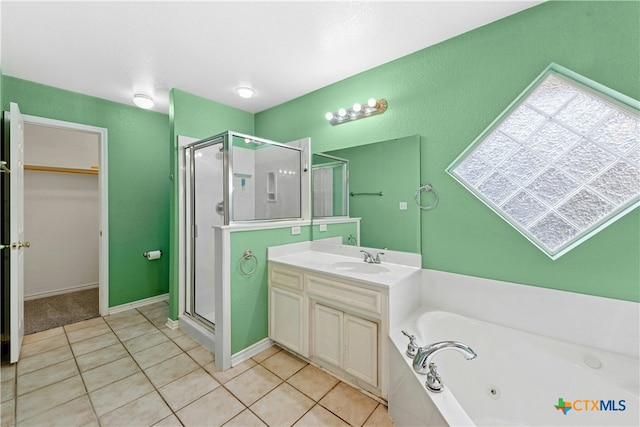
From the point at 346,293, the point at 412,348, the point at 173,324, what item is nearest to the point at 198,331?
the point at 173,324

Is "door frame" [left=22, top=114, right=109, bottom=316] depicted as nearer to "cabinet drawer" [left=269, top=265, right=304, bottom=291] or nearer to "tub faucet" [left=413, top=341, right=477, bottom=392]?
"cabinet drawer" [left=269, top=265, right=304, bottom=291]

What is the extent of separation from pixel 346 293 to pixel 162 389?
1422 millimetres

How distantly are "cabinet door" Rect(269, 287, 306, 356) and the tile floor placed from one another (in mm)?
145

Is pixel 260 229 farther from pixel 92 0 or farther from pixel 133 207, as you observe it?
pixel 133 207

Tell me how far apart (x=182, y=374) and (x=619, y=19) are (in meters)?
3.43

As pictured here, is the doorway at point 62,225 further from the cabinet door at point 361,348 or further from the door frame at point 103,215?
the cabinet door at point 361,348

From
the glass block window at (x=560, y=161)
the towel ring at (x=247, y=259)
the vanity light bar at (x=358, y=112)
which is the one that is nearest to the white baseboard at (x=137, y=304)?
the towel ring at (x=247, y=259)

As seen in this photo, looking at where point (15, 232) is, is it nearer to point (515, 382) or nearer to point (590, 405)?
point (515, 382)

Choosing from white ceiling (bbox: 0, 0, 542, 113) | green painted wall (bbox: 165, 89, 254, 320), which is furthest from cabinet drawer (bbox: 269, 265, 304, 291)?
white ceiling (bbox: 0, 0, 542, 113)

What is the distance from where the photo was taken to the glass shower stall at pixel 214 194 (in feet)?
8.13

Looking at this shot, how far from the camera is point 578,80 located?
4.61 ft

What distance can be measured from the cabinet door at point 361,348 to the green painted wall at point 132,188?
2.72m

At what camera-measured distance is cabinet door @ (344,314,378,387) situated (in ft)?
5.31

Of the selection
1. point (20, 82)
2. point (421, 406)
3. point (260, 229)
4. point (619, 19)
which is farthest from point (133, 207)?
point (619, 19)
